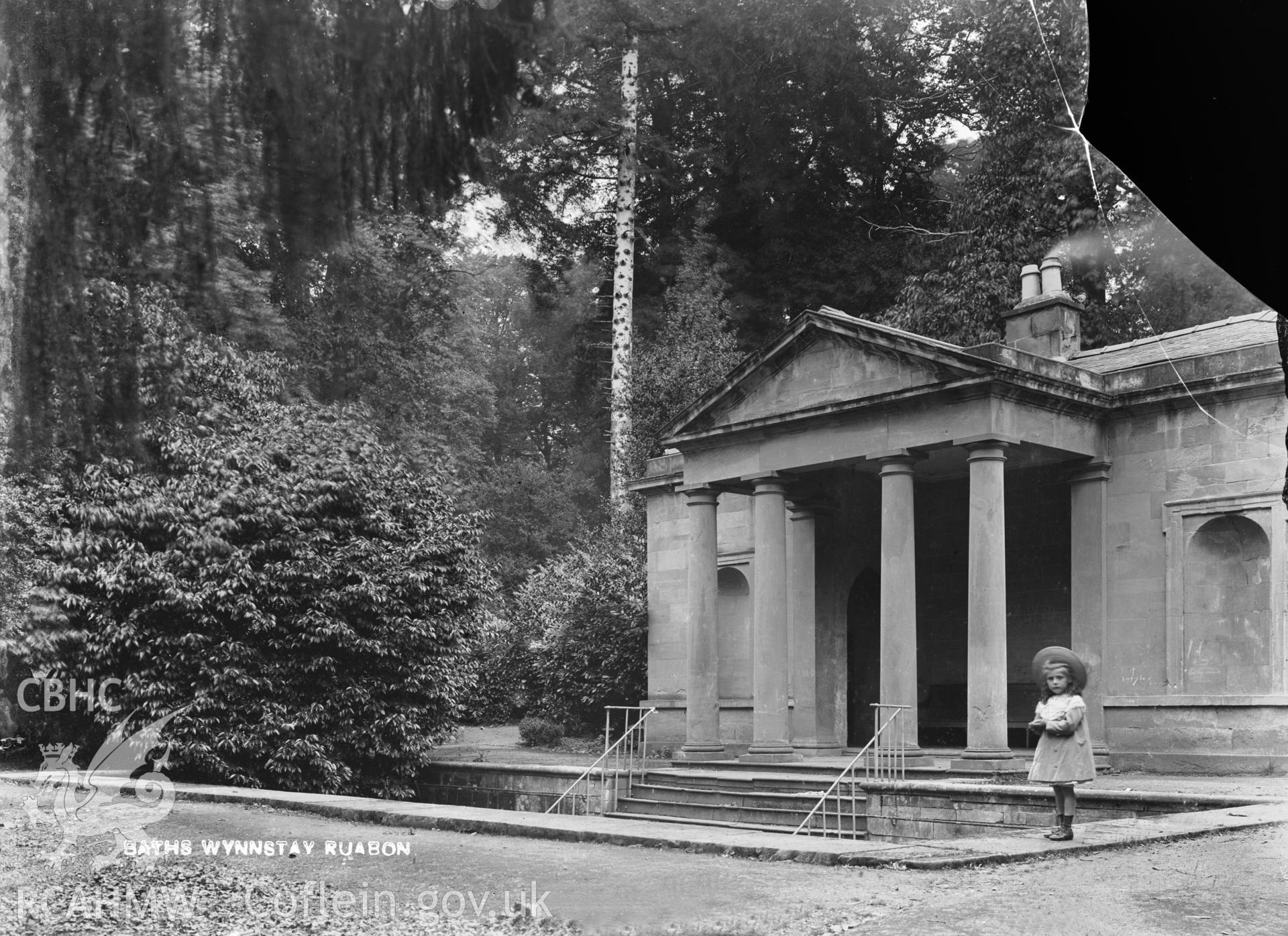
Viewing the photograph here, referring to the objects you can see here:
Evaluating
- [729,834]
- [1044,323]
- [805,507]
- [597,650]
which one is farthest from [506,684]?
[729,834]

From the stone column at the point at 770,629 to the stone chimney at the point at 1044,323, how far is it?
410 centimetres

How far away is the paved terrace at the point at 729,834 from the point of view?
6.72m

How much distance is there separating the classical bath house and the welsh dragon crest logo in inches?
403

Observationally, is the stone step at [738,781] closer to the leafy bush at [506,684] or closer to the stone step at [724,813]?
the stone step at [724,813]

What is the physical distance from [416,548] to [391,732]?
2.84m

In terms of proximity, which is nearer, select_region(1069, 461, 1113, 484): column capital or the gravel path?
the gravel path

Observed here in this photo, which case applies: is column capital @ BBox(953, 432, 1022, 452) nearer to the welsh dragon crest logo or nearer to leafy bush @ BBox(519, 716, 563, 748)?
leafy bush @ BBox(519, 716, 563, 748)

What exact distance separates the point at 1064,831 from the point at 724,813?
22.8 feet

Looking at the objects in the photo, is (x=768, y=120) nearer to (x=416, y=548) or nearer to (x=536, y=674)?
(x=416, y=548)

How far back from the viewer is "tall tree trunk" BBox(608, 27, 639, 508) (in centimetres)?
550

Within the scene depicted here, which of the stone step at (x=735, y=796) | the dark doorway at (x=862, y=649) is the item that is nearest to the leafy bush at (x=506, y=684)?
the stone step at (x=735, y=796)

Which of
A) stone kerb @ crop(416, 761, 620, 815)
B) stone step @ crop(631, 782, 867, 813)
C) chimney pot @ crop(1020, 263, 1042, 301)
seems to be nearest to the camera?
stone step @ crop(631, 782, 867, 813)

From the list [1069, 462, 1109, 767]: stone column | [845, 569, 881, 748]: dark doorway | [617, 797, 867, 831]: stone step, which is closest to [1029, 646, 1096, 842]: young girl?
[617, 797, 867, 831]: stone step

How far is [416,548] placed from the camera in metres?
7.74
